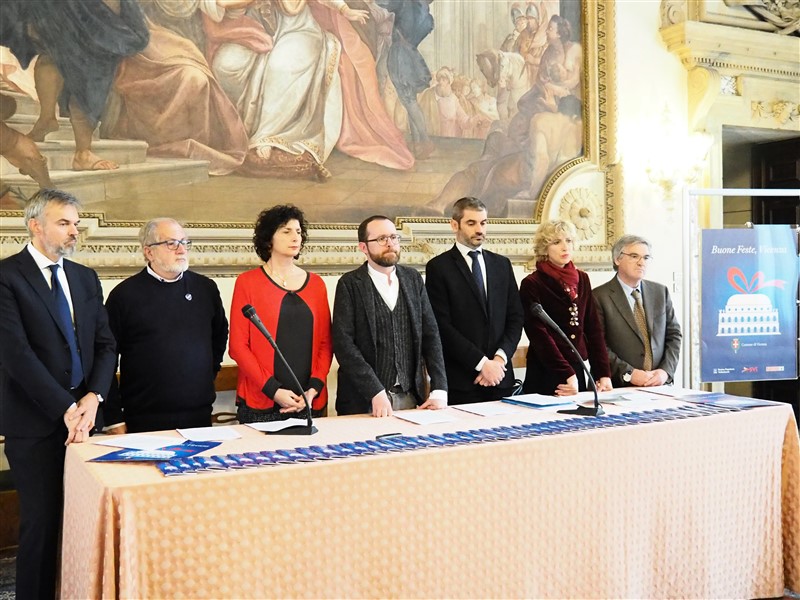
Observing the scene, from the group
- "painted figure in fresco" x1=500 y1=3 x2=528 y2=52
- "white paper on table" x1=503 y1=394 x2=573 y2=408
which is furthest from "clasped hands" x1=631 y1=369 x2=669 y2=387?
"painted figure in fresco" x1=500 y1=3 x2=528 y2=52

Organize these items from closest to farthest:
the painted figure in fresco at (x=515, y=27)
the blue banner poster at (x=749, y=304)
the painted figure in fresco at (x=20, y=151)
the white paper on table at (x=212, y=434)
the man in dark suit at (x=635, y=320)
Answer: the white paper on table at (x=212, y=434), the man in dark suit at (x=635, y=320), the painted figure in fresco at (x=20, y=151), the blue banner poster at (x=749, y=304), the painted figure in fresco at (x=515, y=27)

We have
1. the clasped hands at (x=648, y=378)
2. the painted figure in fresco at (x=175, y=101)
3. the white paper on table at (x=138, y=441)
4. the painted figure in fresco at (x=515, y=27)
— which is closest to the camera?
the white paper on table at (x=138, y=441)

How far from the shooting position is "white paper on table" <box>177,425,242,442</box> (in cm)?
288

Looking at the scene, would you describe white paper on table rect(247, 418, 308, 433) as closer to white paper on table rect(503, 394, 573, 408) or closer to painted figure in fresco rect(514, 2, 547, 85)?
white paper on table rect(503, 394, 573, 408)

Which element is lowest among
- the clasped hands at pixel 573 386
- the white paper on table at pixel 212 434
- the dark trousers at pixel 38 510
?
the dark trousers at pixel 38 510

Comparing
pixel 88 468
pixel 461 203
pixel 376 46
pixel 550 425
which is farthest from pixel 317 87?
pixel 88 468

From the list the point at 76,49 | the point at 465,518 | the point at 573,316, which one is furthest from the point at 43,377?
the point at 76,49

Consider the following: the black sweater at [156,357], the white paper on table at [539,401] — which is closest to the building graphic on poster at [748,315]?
the white paper on table at [539,401]

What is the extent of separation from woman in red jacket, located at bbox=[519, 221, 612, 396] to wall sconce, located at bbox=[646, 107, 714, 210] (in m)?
2.90

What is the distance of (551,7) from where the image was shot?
6.47m

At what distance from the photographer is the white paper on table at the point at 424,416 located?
3203 mm

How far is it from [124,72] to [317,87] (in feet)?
4.28

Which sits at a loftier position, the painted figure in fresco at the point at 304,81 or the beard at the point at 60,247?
the painted figure in fresco at the point at 304,81

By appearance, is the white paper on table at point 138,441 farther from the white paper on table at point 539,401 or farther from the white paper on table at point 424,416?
the white paper on table at point 539,401
